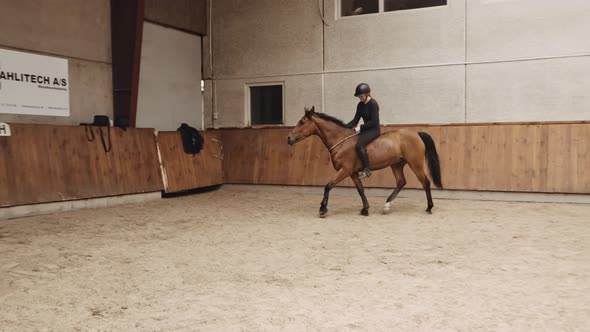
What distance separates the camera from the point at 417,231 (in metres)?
5.76

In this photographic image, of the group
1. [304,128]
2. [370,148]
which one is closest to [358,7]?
[304,128]

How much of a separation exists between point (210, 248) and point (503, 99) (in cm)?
627

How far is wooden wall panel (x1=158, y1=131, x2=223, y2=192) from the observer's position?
943 cm

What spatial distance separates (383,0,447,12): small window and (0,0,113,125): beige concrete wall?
5403 mm

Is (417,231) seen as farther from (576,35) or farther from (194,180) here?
(194,180)

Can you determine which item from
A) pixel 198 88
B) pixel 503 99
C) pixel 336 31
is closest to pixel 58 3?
pixel 198 88

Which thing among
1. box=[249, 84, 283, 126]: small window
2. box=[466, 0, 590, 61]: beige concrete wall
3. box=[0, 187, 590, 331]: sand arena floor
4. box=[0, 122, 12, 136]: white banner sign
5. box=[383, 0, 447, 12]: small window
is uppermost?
box=[383, 0, 447, 12]: small window

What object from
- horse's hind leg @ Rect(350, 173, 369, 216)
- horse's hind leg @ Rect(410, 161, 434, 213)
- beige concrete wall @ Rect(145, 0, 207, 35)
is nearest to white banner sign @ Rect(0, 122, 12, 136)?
beige concrete wall @ Rect(145, 0, 207, 35)

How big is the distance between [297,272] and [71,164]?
5.15 meters

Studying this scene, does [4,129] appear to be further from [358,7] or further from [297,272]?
[358,7]

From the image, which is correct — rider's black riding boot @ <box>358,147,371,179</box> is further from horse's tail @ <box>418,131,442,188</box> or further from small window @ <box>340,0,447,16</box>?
small window @ <box>340,0,447,16</box>

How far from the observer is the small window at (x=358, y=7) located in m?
9.71

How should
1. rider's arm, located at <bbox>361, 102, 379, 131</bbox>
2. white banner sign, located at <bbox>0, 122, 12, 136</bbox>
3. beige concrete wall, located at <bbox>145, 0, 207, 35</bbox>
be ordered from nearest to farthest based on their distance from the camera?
white banner sign, located at <bbox>0, 122, 12, 136</bbox>
rider's arm, located at <bbox>361, 102, 379, 131</bbox>
beige concrete wall, located at <bbox>145, 0, 207, 35</bbox>

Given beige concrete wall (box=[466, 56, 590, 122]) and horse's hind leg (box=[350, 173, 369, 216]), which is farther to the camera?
beige concrete wall (box=[466, 56, 590, 122])
